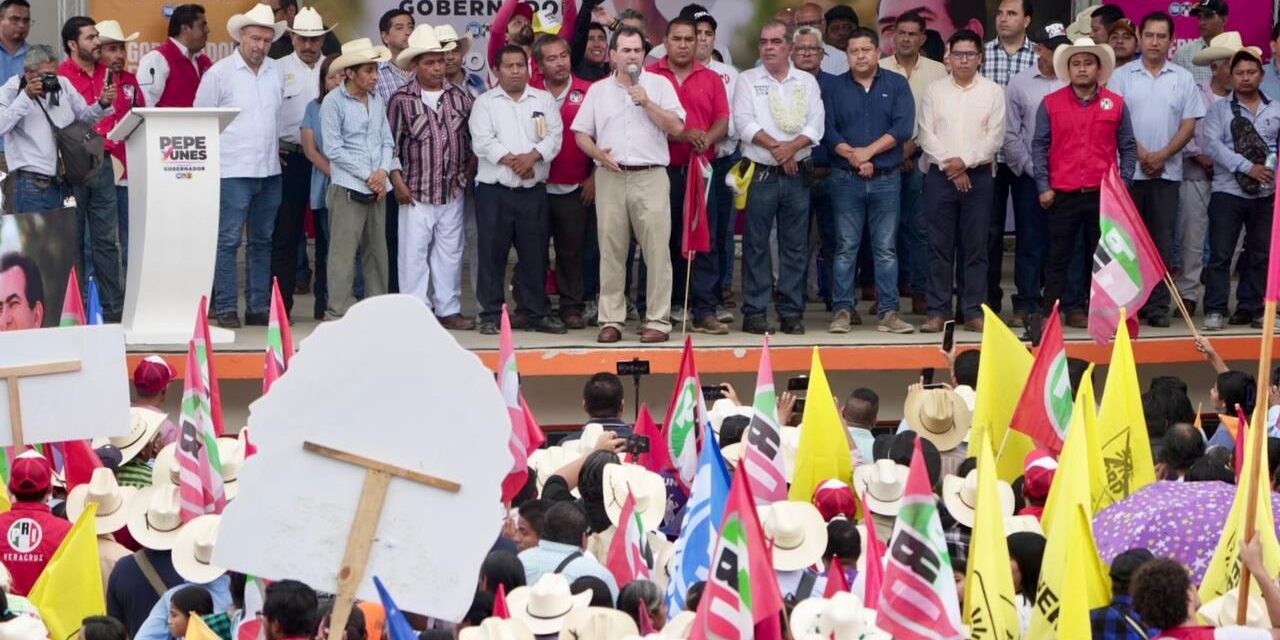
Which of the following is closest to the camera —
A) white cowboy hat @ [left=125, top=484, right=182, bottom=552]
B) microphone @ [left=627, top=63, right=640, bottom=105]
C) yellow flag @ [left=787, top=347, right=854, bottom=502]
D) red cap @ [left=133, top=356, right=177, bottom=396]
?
white cowboy hat @ [left=125, top=484, right=182, bottom=552]

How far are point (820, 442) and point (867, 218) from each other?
204 inches

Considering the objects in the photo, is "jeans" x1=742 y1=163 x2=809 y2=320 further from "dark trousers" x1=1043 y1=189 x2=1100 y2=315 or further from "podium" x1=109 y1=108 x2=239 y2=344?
"podium" x1=109 y1=108 x2=239 y2=344

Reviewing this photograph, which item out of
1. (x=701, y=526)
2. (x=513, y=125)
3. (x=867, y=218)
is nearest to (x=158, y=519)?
(x=701, y=526)

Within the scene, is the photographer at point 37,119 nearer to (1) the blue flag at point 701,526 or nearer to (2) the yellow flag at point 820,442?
(2) the yellow flag at point 820,442

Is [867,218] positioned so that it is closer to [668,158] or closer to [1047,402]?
[668,158]

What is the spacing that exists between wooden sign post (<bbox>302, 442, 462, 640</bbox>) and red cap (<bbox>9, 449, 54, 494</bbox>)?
3092mm

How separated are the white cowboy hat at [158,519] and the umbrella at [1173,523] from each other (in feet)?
11.6

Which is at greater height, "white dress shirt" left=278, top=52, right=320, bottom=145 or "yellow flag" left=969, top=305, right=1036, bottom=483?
"white dress shirt" left=278, top=52, right=320, bottom=145

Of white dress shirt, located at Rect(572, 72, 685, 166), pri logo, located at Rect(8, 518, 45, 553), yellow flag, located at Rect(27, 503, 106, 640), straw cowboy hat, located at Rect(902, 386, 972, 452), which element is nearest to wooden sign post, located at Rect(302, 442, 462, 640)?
yellow flag, located at Rect(27, 503, 106, 640)

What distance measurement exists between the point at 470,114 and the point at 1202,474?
245 inches

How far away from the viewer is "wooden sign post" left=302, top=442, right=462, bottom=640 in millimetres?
5996

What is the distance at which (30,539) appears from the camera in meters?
8.73

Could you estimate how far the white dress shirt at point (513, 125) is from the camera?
1409cm

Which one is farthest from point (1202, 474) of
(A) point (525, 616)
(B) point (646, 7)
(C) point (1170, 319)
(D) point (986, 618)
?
(B) point (646, 7)
